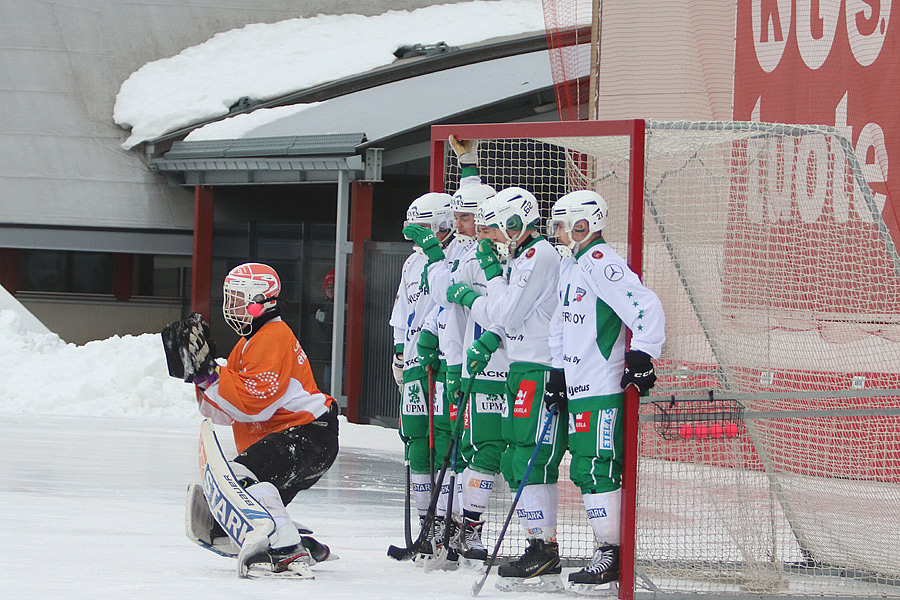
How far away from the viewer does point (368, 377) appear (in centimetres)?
1354

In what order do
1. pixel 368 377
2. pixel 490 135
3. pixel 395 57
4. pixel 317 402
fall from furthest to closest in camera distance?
1. pixel 395 57
2. pixel 368 377
3. pixel 490 135
4. pixel 317 402

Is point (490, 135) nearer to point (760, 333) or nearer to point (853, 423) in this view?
point (760, 333)

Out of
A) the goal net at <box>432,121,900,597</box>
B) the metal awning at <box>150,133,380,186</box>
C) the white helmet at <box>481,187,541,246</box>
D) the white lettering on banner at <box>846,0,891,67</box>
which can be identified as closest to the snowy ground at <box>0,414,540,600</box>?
the goal net at <box>432,121,900,597</box>

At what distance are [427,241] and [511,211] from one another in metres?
0.61

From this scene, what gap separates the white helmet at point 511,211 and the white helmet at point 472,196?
1.47ft

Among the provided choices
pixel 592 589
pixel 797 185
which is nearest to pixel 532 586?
pixel 592 589

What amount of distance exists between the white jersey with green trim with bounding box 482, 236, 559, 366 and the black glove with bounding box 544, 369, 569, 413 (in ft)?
0.48

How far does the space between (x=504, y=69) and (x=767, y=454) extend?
39.9 feet

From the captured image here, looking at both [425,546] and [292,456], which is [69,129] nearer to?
[425,546]

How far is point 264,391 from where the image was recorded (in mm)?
5539

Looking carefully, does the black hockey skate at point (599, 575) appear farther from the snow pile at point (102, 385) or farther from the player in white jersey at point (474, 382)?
the snow pile at point (102, 385)

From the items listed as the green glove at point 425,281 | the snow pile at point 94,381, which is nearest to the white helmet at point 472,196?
the green glove at point 425,281

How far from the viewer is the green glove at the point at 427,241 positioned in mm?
6234

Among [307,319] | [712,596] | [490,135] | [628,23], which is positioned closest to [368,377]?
[307,319]
